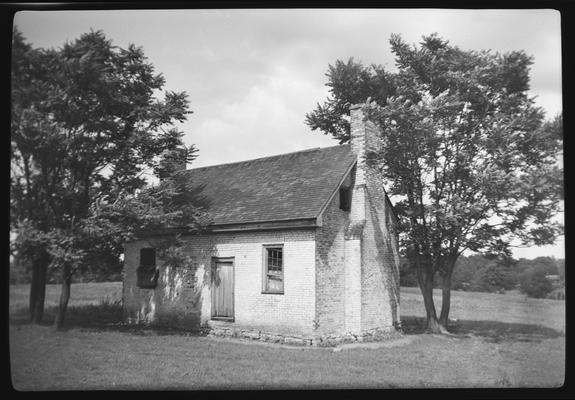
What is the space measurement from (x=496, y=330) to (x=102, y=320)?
1614cm

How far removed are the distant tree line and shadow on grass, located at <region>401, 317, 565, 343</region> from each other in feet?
4.86

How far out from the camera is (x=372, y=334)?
15.2 meters

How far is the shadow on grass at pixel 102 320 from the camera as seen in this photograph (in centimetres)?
1423

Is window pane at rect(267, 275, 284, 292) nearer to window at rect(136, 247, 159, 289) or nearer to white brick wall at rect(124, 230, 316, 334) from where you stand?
white brick wall at rect(124, 230, 316, 334)

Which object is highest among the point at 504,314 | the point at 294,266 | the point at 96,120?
the point at 96,120

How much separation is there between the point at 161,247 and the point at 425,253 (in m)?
10.0

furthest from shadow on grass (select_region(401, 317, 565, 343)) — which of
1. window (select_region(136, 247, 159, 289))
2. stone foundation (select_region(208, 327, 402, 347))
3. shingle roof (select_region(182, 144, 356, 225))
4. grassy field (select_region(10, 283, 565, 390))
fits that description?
window (select_region(136, 247, 159, 289))

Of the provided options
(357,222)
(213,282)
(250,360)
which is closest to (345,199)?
(357,222)

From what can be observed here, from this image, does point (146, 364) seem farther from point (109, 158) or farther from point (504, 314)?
point (504, 314)

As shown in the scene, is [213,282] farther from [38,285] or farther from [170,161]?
[38,285]

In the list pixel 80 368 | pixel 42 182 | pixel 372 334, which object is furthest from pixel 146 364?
pixel 372 334

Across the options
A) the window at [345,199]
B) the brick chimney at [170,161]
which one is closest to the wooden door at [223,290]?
the brick chimney at [170,161]

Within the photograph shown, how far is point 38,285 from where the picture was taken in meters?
12.2

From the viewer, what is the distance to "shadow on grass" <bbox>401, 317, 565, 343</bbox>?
15.3 meters
